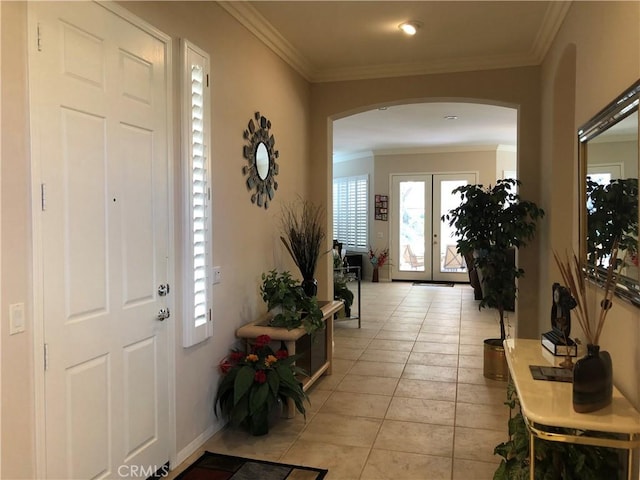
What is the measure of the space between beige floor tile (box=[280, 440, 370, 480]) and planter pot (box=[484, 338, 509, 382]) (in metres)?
1.75

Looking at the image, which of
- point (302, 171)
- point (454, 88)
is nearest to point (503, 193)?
point (454, 88)

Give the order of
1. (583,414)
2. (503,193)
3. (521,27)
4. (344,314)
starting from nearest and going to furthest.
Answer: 1. (583,414)
2. (521,27)
3. (503,193)
4. (344,314)

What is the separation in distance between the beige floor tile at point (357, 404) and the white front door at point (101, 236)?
1.34 m

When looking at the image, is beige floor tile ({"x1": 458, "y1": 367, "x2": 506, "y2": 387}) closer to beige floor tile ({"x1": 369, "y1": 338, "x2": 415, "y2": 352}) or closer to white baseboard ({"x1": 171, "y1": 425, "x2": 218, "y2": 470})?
beige floor tile ({"x1": 369, "y1": 338, "x2": 415, "y2": 352})

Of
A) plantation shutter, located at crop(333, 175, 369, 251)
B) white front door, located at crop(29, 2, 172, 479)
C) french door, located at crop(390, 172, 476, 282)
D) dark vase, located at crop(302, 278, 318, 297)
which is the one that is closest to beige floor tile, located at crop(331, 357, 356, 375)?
dark vase, located at crop(302, 278, 318, 297)

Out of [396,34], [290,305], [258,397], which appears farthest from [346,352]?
[396,34]

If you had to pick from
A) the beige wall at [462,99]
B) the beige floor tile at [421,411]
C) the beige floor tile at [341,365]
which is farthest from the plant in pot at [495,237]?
the beige floor tile at [341,365]

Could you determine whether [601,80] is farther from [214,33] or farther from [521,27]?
[214,33]

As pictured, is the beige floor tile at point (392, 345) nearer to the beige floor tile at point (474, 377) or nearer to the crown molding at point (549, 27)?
the beige floor tile at point (474, 377)

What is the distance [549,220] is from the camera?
12.5 feet

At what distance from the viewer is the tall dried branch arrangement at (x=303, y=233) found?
388 cm

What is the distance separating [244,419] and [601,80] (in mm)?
2721

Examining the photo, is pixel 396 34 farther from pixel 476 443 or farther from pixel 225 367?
pixel 476 443

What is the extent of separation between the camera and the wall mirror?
1836 mm
